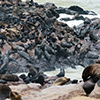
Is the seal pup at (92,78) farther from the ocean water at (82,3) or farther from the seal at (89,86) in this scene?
the ocean water at (82,3)

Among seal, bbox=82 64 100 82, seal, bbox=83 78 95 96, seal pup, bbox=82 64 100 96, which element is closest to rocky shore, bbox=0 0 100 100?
seal, bbox=82 64 100 82

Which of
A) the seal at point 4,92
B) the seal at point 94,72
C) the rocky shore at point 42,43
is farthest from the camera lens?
the rocky shore at point 42,43

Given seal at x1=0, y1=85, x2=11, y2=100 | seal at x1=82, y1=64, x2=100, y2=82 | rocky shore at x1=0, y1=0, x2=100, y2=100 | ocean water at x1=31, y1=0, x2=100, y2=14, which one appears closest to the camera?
seal at x1=0, y1=85, x2=11, y2=100

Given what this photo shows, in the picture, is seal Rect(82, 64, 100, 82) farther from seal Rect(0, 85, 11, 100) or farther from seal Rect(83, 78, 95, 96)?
seal Rect(0, 85, 11, 100)

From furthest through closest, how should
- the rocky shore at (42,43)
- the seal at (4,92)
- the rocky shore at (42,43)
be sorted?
1. the rocky shore at (42,43)
2. the rocky shore at (42,43)
3. the seal at (4,92)

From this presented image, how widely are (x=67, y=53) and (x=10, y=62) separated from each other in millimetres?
6719

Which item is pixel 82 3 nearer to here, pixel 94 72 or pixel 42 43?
pixel 42 43

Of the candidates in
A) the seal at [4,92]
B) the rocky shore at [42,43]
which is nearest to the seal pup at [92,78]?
the seal at [4,92]

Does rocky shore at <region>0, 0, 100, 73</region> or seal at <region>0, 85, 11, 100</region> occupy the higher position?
seal at <region>0, 85, 11, 100</region>

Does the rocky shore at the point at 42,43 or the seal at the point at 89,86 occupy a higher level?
the seal at the point at 89,86

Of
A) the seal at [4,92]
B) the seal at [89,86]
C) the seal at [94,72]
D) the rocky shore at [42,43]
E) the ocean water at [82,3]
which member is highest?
the ocean water at [82,3]

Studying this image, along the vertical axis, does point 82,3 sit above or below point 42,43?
above

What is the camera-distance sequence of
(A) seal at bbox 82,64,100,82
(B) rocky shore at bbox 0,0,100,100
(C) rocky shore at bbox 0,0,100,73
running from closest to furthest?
(A) seal at bbox 82,64,100,82
(B) rocky shore at bbox 0,0,100,100
(C) rocky shore at bbox 0,0,100,73

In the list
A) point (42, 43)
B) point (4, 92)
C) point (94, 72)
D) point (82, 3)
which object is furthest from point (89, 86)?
point (82, 3)
